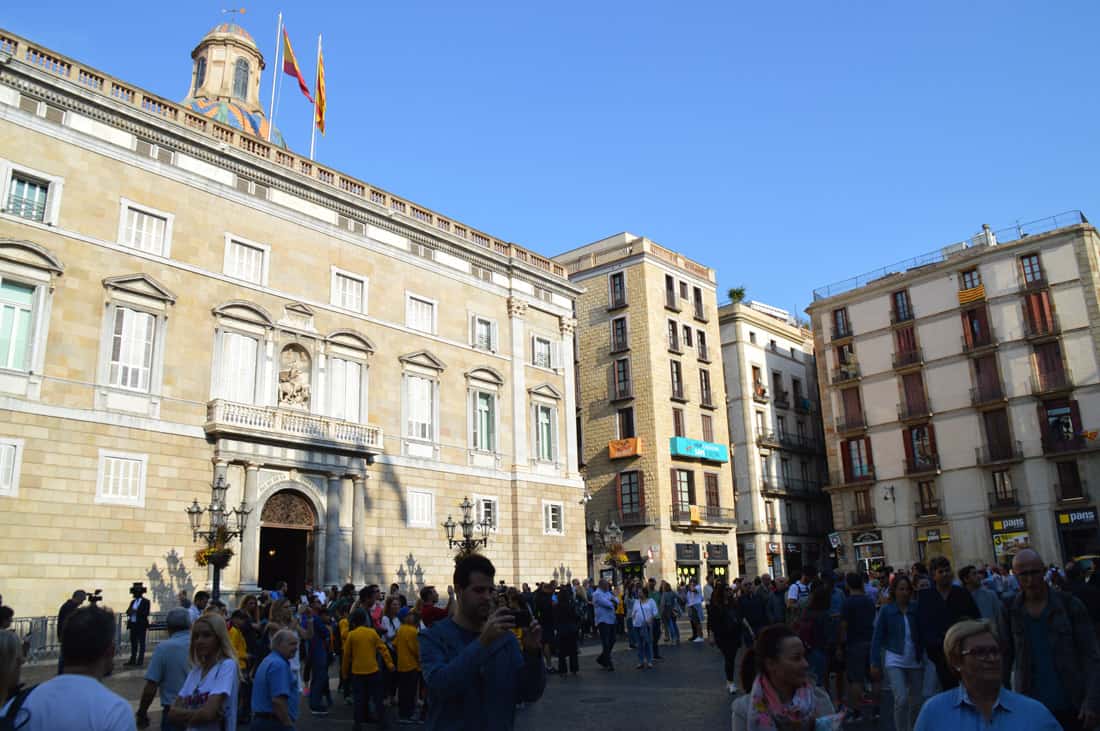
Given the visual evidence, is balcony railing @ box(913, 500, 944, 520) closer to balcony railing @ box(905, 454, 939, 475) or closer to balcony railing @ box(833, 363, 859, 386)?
balcony railing @ box(905, 454, 939, 475)

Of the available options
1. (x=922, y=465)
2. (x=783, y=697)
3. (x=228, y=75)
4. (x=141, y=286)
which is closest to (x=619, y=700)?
(x=783, y=697)

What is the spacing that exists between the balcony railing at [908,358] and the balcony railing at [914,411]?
84.0 inches

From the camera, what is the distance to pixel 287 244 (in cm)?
2689

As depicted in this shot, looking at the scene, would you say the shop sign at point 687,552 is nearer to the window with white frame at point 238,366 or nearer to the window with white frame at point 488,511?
the window with white frame at point 488,511

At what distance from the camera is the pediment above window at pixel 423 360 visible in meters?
29.5

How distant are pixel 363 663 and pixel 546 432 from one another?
23242 millimetres

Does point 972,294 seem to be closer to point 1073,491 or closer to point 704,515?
point 1073,491

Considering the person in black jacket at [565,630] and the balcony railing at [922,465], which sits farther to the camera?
the balcony railing at [922,465]

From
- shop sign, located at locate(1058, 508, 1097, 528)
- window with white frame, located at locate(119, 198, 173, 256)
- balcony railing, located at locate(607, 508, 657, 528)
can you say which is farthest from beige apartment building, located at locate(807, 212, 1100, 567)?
window with white frame, located at locate(119, 198, 173, 256)

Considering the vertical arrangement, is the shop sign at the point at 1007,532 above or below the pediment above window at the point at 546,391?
below

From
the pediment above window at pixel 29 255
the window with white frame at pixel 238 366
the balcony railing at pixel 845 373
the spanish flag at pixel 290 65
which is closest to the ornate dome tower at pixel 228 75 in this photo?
the spanish flag at pixel 290 65

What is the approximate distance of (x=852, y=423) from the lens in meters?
47.8

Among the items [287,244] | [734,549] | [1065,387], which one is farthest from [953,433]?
[287,244]

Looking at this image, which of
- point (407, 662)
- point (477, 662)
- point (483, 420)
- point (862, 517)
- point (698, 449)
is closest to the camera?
point (477, 662)
